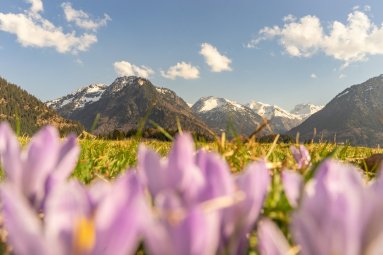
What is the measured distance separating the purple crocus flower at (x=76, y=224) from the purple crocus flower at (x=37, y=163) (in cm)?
48

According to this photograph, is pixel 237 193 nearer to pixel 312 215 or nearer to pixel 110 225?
pixel 312 215

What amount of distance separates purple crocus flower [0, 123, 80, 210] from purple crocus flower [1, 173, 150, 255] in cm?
48

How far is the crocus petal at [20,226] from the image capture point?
541mm

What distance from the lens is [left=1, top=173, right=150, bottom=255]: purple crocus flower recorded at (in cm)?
55

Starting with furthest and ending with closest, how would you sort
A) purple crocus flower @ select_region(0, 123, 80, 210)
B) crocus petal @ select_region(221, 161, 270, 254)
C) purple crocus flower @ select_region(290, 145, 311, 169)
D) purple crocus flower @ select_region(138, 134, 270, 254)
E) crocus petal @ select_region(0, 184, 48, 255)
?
purple crocus flower @ select_region(290, 145, 311, 169), purple crocus flower @ select_region(0, 123, 80, 210), crocus petal @ select_region(221, 161, 270, 254), purple crocus flower @ select_region(138, 134, 270, 254), crocus petal @ select_region(0, 184, 48, 255)

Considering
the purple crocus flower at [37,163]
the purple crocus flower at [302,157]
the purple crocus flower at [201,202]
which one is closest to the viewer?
the purple crocus flower at [201,202]

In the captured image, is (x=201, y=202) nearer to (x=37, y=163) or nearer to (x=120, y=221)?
(x=120, y=221)

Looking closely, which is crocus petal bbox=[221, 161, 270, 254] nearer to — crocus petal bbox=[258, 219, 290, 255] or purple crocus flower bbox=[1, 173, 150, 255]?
crocus petal bbox=[258, 219, 290, 255]

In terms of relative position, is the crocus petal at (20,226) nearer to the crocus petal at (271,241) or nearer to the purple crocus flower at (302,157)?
the crocus petal at (271,241)

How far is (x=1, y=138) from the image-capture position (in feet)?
3.66

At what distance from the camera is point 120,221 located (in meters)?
0.58

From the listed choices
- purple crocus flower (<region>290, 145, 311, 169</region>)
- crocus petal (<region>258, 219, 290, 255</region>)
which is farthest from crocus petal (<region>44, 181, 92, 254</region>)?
purple crocus flower (<region>290, 145, 311, 169</region>)

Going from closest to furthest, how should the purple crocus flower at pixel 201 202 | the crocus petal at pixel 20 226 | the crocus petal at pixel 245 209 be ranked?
1. the crocus petal at pixel 20 226
2. the purple crocus flower at pixel 201 202
3. the crocus petal at pixel 245 209

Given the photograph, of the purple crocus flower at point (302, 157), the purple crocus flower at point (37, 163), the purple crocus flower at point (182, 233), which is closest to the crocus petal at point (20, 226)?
the purple crocus flower at point (182, 233)
